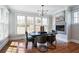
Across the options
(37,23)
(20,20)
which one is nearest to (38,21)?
(37,23)

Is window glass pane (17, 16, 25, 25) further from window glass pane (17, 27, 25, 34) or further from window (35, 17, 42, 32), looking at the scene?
window (35, 17, 42, 32)

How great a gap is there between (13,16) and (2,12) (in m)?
0.20

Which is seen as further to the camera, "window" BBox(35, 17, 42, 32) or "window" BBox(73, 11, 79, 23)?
"window" BBox(73, 11, 79, 23)

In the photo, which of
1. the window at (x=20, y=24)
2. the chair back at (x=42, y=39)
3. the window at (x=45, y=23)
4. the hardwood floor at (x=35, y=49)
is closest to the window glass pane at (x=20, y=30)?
the window at (x=20, y=24)

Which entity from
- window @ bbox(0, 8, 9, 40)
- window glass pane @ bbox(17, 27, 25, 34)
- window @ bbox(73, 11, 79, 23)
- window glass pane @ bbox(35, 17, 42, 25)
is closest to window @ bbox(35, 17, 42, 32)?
window glass pane @ bbox(35, 17, 42, 25)

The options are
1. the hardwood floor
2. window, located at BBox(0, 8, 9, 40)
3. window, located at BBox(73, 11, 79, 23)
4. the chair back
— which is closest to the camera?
window, located at BBox(0, 8, 9, 40)

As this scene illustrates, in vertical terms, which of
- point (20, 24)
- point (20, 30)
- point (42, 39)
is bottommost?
point (42, 39)

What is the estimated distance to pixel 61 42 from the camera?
1770 mm

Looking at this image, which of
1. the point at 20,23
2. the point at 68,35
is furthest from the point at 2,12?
the point at 68,35

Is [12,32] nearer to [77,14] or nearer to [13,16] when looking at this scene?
[13,16]

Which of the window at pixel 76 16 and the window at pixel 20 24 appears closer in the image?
the window at pixel 20 24

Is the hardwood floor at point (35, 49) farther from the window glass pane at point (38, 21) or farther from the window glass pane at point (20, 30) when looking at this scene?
the window glass pane at point (38, 21)

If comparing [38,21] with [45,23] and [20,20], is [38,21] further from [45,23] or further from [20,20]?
[20,20]
